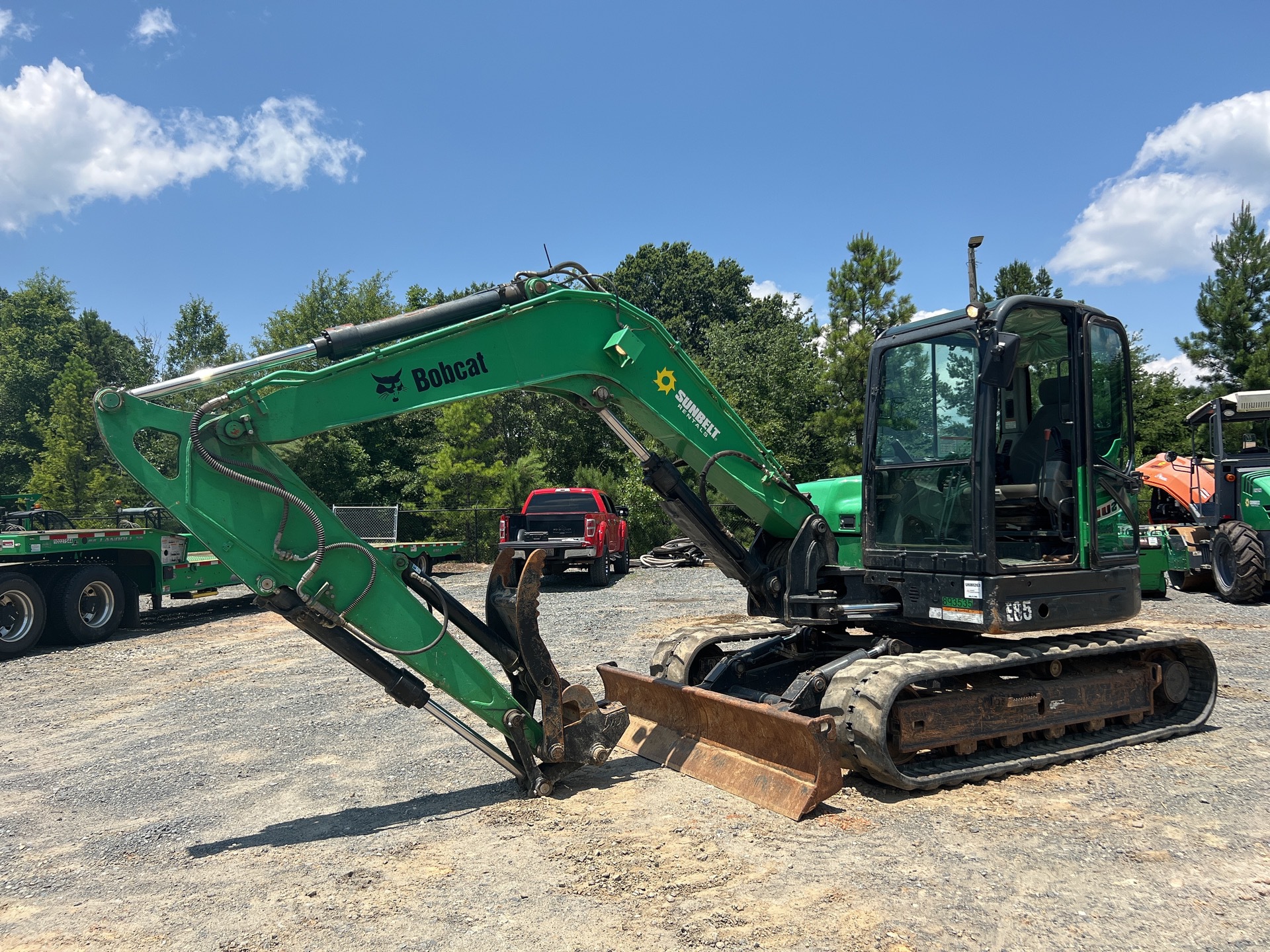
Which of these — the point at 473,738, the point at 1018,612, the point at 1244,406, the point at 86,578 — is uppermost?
the point at 1244,406

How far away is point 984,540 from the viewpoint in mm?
5910

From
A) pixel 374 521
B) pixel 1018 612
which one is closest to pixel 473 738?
pixel 1018 612

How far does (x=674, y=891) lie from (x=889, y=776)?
1.80 m

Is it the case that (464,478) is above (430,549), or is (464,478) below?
above

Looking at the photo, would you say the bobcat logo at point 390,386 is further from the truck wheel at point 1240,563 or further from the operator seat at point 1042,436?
the truck wheel at point 1240,563

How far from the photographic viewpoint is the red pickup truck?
1814cm

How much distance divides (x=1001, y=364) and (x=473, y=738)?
399cm

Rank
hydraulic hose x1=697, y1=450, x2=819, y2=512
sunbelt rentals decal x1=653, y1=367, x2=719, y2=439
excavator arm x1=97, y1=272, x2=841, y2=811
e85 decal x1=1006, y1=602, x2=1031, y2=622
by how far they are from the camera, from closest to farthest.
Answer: excavator arm x1=97, y1=272, x2=841, y2=811, e85 decal x1=1006, y1=602, x2=1031, y2=622, sunbelt rentals decal x1=653, y1=367, x2=719, y2=439, hydraulic hose x1=697, y1=450, x2=819, y2=512

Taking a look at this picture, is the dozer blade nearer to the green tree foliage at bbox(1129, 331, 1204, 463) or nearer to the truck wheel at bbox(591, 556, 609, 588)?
the truck wheel at bbox(591, 556, 609, 588)

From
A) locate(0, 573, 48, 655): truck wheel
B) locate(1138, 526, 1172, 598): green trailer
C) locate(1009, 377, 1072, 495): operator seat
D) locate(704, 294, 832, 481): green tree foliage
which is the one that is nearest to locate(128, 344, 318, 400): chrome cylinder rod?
locate(1009, 377, 1072, 495): operator seat

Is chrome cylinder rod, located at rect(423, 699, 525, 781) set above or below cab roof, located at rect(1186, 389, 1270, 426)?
below

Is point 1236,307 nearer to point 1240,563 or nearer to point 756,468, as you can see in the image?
point 1240,563

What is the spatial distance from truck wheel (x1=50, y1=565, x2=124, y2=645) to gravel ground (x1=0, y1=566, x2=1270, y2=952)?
549 centimetres

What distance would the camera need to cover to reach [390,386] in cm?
544
